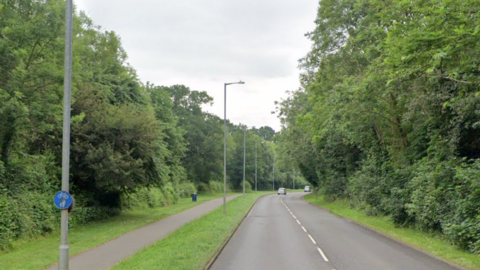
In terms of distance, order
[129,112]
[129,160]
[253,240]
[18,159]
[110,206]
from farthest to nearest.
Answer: [110,206], [129,112], [129,160], [18,159], [253,240]

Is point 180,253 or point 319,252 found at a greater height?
point 180,253

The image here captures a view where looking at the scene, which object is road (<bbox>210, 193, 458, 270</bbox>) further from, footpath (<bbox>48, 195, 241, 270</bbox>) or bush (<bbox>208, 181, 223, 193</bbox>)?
bush (<bbox>208, 181, 223, 193</bbox>)

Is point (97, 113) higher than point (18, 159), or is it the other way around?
point (97, 113)

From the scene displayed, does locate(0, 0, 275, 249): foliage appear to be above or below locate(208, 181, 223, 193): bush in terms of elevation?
above

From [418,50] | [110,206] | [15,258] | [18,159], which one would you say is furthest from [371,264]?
[110,206]

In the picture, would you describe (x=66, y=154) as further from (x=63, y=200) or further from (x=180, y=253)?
(x=180, y=253)

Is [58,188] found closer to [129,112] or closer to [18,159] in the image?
[18,159]

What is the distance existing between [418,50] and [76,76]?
14.7m

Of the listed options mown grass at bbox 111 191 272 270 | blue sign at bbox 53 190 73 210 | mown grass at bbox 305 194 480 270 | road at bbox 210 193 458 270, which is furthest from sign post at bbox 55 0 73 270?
mown grass at bbox 305 194 480 270

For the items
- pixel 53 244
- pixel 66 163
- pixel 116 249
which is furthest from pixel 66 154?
pixel 53 244

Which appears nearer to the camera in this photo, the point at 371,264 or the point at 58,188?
the point at 371,264

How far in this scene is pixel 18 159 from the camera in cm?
1848

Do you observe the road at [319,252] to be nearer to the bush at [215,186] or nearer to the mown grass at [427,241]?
the mown grass at [427,241]

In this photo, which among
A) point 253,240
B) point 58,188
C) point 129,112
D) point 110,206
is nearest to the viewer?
point 253,240
